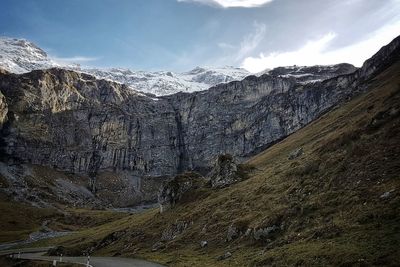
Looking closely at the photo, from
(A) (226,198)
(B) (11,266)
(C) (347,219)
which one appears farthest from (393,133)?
(B) (11,266)

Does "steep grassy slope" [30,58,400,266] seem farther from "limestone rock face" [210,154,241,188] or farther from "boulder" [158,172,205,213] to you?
"boulder" [158,172,205,213]

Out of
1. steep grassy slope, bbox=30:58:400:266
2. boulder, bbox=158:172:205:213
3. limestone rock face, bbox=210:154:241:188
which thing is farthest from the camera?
boulder, bbox=158:172:205:213

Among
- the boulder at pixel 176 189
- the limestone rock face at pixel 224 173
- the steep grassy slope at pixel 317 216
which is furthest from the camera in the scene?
the boulder at pixel 176 189

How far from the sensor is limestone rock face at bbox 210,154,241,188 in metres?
74.6

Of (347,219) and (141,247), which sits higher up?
(347,219)

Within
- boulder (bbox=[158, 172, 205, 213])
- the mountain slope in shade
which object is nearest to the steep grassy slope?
the mountain slope in shade

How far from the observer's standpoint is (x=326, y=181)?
37000 millimetres

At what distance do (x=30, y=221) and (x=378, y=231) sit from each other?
168 metres

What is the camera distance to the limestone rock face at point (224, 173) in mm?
74562

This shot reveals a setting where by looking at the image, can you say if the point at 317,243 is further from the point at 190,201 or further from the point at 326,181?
the point at 190,201

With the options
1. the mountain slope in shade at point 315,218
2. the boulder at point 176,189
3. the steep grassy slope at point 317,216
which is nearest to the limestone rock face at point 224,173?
the boulder at point 176,189

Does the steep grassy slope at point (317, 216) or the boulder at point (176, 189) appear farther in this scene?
the boulder at point (176, 189)

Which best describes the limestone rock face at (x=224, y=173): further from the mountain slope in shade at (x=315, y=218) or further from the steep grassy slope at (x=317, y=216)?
the steep grassy slope at (x=317, y=216)

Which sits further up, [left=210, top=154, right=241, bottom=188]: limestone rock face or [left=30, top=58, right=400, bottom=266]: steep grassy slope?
[left=210, top=154, right=241, bottom=188]: limestone rock face
